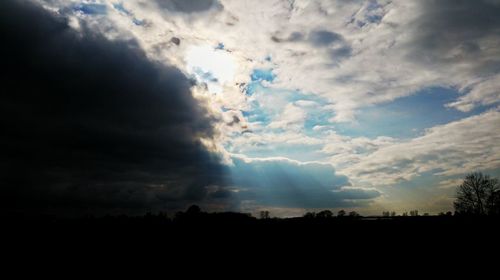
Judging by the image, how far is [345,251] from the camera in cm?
1104

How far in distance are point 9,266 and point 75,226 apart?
3609 mm

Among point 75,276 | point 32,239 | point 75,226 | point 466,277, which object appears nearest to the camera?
point 466,277

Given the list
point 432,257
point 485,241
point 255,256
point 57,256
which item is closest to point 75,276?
point 57,256

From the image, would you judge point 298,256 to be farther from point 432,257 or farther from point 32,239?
point 32,239

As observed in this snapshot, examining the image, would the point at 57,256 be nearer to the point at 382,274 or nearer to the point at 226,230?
the point at 226,230

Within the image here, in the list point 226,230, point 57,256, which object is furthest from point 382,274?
point 57,256

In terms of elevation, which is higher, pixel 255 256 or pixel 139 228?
pixel 139 228

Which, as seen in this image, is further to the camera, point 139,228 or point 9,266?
point 139,228

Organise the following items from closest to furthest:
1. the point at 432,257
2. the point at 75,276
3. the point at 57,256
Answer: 1. the point at 432,257
2. the point at 75,276
3. the point at 57,256

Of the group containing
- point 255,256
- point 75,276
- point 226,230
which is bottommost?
point 75,276

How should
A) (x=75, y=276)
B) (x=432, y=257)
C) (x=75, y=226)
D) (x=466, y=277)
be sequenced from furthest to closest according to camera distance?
(x=75, y=226) < (x=75, y=276) < (x=432, y=257) < (x=466, y=277)

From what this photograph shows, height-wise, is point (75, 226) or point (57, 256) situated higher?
point (75, 226)

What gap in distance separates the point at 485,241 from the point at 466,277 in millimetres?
1880

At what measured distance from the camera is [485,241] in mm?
10547
